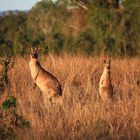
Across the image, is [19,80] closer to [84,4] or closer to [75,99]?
[75,99]

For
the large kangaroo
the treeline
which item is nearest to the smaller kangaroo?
→ the large kangaroo

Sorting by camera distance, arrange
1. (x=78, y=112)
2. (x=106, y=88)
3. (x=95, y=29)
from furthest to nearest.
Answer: (x=95, y=29), (x=106, y=88), (x=78, y=112)

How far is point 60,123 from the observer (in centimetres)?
657

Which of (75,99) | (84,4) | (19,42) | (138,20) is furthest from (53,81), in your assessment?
(84,4)

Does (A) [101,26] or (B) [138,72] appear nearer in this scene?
(B) [138,72]

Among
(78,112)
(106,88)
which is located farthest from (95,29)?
(78,112)

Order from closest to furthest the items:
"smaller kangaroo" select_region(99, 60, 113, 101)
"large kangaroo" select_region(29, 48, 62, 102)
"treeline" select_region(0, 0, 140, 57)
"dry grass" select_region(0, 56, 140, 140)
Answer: "dry grass" select_region(0, 56, 140, 140) < "smaller kangaroo" select_region(99, 60, 113, 101) < "large kangaroo" select_region(29, 48, 62, 102) < "treeline" select_region(0, 0, 140, 57)

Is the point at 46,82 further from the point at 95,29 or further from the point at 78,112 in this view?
the point at 95,29

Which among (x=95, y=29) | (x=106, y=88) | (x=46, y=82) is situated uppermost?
(x=46, y=82)

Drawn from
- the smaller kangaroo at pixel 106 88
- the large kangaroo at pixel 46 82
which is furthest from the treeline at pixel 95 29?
the smaller kangaroo at pixel 106 88

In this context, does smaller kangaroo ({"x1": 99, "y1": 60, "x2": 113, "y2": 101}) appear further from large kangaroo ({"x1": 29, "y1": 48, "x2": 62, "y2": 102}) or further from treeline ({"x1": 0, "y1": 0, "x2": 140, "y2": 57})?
treeline ({"x1": 0, "y1": 0, "x2": 140, "y2": 57})

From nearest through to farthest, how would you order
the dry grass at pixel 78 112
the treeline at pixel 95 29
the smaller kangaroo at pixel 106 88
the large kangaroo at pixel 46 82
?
the dry grass at pixel 78 112 < the smaller kangaroo at pixel 106 88 < the large kangaroo at pixel 46 82 < the treeline at pixel 95 29

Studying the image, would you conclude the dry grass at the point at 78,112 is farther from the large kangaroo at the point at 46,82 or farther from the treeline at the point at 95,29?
the treeline at the point at 95,29

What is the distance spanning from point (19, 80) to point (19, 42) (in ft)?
46.8
